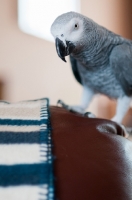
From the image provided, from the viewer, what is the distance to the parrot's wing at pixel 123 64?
67 cm

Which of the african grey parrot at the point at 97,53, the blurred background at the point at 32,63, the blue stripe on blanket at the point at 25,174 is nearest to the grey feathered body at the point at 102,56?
the african grey parrot at the point at 97,53

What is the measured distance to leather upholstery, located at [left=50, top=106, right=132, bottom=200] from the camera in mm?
283

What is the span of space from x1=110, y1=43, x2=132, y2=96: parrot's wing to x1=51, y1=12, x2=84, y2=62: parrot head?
0.12 meters

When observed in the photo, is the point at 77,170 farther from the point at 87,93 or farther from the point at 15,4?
the point at 15,4

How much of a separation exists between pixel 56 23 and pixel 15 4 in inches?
19.9

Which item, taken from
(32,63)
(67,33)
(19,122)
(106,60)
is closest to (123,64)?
(106,60)

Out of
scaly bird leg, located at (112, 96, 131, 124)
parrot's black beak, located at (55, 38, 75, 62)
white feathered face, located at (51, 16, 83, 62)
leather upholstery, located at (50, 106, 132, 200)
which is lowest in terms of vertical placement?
scaly bird leg, located at (112, 96, 131, 124)

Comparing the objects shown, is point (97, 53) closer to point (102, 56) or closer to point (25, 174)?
point (102, 56)

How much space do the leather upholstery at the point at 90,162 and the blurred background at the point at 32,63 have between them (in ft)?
2.20

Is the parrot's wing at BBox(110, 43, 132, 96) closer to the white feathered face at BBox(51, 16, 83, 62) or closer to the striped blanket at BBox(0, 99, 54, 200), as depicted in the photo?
the white feathered face at BBox(51, 16, 83, 62)

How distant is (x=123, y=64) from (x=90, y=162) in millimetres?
419

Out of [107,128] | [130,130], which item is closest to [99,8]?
[130,130]

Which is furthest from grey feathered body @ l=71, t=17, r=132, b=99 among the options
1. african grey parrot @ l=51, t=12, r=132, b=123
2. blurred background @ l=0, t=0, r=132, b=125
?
blurred background @ l=0, t=0, r=132, b=125

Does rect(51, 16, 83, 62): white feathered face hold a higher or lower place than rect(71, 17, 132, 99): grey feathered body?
higher
